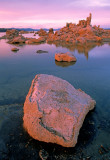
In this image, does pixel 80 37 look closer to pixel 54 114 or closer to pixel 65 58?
pixel 65 58

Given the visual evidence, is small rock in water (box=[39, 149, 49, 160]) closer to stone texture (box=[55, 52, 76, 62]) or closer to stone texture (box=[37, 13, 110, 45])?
stone texture (box=[55, 52, 76, 62])

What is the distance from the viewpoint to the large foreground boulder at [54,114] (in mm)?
3651

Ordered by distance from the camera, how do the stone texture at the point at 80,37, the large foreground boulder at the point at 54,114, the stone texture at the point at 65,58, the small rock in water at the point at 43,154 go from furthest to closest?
the stone texture at the point at 80,37 → the stone texture at the point at 65,58 → the large foreground boulder at the point at 54,114 → the small rock in water at the point at 43,154

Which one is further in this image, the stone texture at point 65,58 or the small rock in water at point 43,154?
the stone texture at point 65,58

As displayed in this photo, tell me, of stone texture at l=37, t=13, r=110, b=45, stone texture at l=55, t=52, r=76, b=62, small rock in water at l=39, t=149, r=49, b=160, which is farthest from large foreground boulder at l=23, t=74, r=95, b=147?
stone texture at l=37, t=13, r=110, b=45

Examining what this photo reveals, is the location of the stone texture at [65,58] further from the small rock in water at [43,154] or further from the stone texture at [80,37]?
the stone texture at [80,37]

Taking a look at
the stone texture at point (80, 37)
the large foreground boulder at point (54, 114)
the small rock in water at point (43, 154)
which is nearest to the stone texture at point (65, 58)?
the large foreground boulder at point (54, 114)

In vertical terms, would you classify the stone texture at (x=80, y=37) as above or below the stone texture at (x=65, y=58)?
above

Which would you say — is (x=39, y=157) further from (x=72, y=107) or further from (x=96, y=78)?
(x=96, y=78)

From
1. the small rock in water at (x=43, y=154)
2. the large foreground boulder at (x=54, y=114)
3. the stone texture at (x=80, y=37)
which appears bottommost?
the small rock in water at (x=43, y=154)

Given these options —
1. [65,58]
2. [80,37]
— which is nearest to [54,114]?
[65,58]

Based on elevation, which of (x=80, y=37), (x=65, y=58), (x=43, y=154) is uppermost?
(x=80, y=37)

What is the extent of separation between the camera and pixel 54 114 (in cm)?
391

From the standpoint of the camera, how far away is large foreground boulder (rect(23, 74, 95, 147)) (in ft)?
12.0
